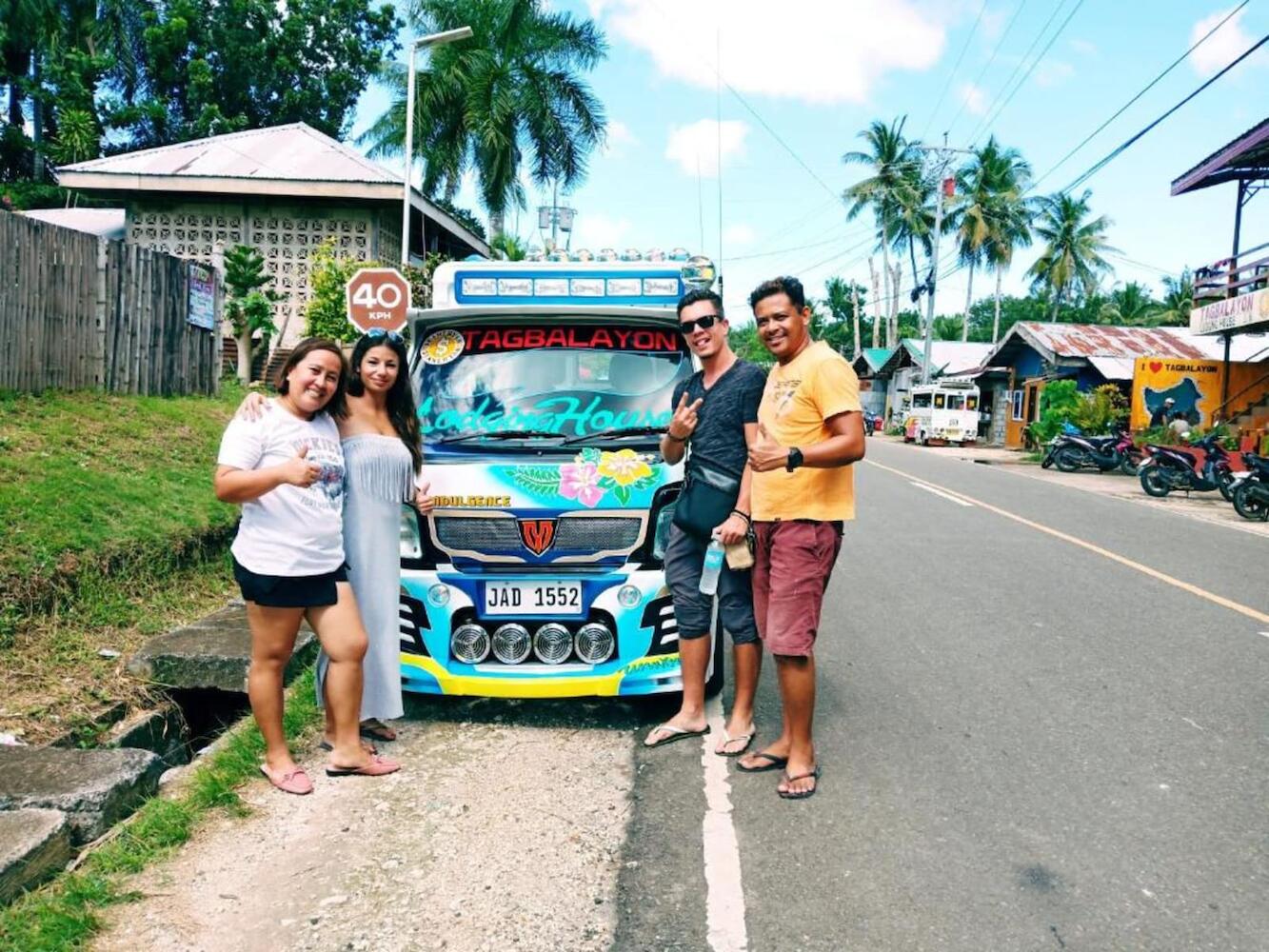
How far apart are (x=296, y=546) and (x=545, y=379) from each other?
1776mm

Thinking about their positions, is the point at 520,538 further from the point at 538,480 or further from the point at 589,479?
the point at 589,479

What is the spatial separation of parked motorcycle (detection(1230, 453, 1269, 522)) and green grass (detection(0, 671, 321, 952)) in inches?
551

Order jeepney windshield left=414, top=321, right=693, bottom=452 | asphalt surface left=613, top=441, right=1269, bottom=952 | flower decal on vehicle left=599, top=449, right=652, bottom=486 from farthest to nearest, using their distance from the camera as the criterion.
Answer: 1. jeepney windshield left=414, top=321, right=693, bottom=452
2. flower decal on vehicle left=599, top=449, right=652, bottom=486
3. asphalt surface left=613, top=441, right=1269, bottom=952

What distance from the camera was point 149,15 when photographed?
114 ft

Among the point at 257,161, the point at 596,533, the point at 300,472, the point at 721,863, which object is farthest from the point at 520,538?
the point at 257,161

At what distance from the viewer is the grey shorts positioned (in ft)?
14.2

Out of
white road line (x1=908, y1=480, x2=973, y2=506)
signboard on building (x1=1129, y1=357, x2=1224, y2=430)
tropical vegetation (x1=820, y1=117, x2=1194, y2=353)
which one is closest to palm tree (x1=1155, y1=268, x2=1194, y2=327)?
tropical vegetation (x1=820, y1=117, x2=1194, y2=353)

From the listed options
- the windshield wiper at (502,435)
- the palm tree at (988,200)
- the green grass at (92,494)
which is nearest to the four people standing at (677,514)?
the windshield wiper at (502,435)

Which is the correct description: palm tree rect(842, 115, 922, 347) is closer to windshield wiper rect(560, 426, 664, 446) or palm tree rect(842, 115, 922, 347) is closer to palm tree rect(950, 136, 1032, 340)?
palm tree rect(950, 136, 1032, 340)

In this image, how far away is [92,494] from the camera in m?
6.80

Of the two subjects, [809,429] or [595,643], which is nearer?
[809,429]

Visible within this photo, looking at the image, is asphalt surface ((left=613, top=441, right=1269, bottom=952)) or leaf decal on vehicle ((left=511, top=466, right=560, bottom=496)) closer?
asphalt surface ((left=613, top=441, right=1269, bottom=952))

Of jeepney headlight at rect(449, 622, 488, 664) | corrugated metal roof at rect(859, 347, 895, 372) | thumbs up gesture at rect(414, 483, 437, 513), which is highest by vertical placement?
corrugated metal roof at rect(859, 347, 895, 372)

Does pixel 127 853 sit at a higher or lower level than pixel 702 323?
lower
